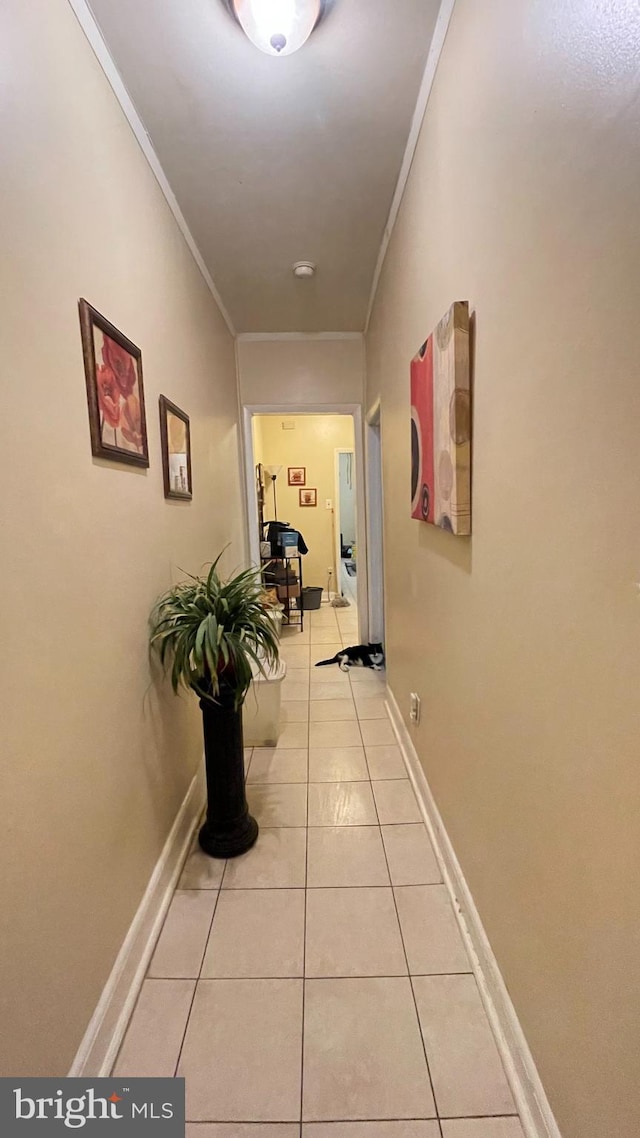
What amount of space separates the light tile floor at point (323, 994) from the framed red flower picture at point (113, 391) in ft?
4.84

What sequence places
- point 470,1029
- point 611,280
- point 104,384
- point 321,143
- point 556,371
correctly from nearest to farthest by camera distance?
1. point 611,280
2. point 556,371
3. point 470,1029
4. point 104,384
5. point 321,143

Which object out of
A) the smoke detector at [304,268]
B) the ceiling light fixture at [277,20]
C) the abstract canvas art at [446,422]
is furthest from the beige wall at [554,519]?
the smoke detector at [304,268]

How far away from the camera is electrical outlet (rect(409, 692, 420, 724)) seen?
2002 mm

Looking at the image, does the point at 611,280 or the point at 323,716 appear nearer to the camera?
the point at 611,280

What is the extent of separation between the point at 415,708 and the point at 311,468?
173 inches

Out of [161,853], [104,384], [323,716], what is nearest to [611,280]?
[104,384]

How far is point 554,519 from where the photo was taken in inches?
31.5

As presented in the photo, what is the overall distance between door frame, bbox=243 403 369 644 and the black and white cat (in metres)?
0.20

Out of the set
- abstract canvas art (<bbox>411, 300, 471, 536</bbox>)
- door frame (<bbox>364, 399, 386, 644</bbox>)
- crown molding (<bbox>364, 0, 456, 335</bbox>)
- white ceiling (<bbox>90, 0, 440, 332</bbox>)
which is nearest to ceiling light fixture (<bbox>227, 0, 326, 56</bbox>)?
white ceiling (<bbox>90, 0, 440, 332</bbox>)

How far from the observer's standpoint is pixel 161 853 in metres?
1.51

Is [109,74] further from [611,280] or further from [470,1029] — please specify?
[470,1029]

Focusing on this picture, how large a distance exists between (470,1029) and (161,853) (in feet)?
3.33

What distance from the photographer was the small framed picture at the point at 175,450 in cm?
172

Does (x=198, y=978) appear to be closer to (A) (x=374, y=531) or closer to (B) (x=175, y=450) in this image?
(B) (x=175, y=450)
